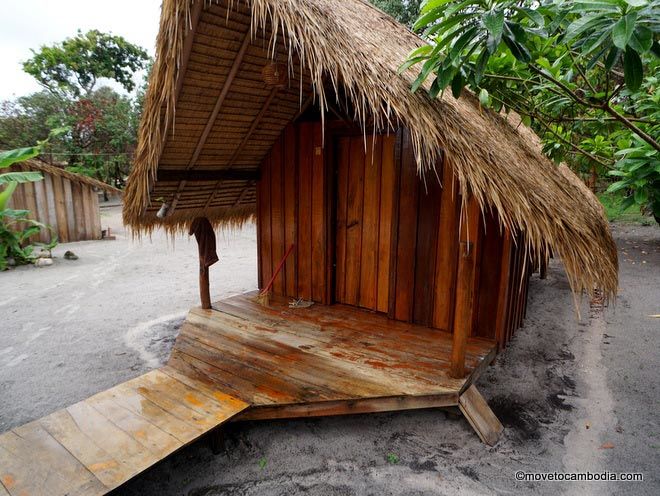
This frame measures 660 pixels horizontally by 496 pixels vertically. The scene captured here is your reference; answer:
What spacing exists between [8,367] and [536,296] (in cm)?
673

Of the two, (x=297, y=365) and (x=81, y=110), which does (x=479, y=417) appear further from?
(x=81, y=110)

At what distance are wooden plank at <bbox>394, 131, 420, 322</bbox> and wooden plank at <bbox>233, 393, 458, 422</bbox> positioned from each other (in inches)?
48.5

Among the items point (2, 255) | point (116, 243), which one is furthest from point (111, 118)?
point (2, 255)

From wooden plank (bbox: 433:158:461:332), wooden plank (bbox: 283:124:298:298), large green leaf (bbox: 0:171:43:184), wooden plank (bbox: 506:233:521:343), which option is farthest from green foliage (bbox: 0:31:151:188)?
wooden plank (bbox: 506:233:521:343)

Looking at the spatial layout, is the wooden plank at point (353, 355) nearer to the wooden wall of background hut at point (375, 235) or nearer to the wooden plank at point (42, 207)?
the wooden wall of background hut at point (375, 235)

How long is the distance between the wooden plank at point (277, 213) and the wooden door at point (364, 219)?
0.73m

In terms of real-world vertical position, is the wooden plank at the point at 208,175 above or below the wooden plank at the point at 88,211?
above

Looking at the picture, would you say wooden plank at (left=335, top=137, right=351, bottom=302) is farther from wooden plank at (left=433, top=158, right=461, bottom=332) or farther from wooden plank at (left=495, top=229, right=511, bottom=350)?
wooden plank at (left=495, top=229, right=511, bottom=350)

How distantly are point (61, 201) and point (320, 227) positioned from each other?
881 cm

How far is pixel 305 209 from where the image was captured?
436 cm

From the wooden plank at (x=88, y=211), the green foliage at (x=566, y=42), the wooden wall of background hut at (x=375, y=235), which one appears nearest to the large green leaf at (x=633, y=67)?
the green foliage at (x=566, y=42)

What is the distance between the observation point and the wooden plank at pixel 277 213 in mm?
4492

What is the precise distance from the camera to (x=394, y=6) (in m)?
12.5

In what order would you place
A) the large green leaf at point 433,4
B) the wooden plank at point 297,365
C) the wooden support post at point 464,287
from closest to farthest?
the large green leaf at point 433,4, the wooden support post at point 464,287, the wooden plank at point 297,365
